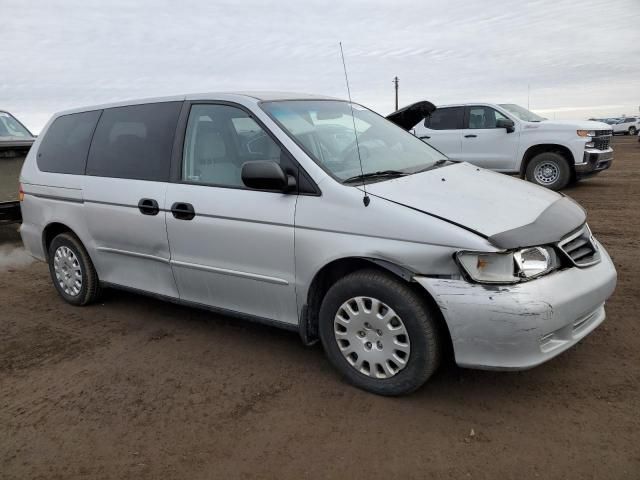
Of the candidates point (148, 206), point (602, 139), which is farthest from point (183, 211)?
point (602, 139)

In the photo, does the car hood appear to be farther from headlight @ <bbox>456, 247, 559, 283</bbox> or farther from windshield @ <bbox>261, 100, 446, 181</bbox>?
windshield @ <bbox>261, 100, 446, 181</bbox>

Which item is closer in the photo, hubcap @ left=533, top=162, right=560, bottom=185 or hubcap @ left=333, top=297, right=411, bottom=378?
hubcap @ left=333, top=297, right=411, bottom=378

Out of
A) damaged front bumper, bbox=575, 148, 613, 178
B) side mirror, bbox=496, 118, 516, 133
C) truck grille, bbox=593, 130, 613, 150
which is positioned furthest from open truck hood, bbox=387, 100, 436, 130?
truck grille, bbox=593, 130, 613, 150

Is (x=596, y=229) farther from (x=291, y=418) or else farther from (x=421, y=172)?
(x=291, y=418)

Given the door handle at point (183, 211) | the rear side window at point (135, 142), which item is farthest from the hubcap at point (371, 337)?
the rear side window at point (135, 142)

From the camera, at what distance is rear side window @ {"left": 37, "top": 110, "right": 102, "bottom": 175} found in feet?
15.4

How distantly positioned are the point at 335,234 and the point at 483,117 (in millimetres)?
9011

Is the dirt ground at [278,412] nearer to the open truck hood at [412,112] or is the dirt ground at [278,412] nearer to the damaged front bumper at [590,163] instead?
the open truck hood at [412,112]

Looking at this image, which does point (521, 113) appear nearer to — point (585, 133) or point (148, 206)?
point (585, 133)

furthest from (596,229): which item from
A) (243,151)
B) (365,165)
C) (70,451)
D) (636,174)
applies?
(636,174)

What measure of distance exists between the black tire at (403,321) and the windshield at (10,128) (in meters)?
7.78

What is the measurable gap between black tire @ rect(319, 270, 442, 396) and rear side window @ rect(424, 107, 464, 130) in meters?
8.95

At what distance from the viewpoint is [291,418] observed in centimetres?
301

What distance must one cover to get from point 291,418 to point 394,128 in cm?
248
